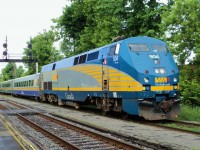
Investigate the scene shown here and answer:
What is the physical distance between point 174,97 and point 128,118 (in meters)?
2.83

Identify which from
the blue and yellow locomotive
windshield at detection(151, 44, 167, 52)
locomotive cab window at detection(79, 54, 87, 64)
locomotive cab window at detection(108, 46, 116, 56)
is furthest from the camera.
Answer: locomotive cab window at detection(79, 54, 87, 64)

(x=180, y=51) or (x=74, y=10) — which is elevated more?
(x=74, y=10)

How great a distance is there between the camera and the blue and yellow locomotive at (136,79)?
14906 mm

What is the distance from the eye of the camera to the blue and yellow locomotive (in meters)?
14.9

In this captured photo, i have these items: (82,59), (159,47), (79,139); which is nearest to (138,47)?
(159,47)

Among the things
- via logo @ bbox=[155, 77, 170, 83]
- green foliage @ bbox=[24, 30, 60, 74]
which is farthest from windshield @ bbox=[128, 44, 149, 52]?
green foliage @ bbox=[24, 30, 60, 74]

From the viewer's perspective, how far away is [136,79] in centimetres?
Result: 1490

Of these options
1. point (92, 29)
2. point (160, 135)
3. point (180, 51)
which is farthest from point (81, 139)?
point (92, 29)

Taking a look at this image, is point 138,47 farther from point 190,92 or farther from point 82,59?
point 82,59

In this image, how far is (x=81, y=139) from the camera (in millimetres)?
11477

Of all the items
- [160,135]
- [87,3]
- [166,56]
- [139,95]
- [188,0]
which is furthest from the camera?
[87,3]

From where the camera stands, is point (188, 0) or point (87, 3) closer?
point (188, 0)

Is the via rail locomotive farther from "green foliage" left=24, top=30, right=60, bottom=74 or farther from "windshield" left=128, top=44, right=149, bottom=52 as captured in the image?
"green foliage" left=24, top=30, right=60, bottom=74

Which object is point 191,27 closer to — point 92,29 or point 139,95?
point 139,95
